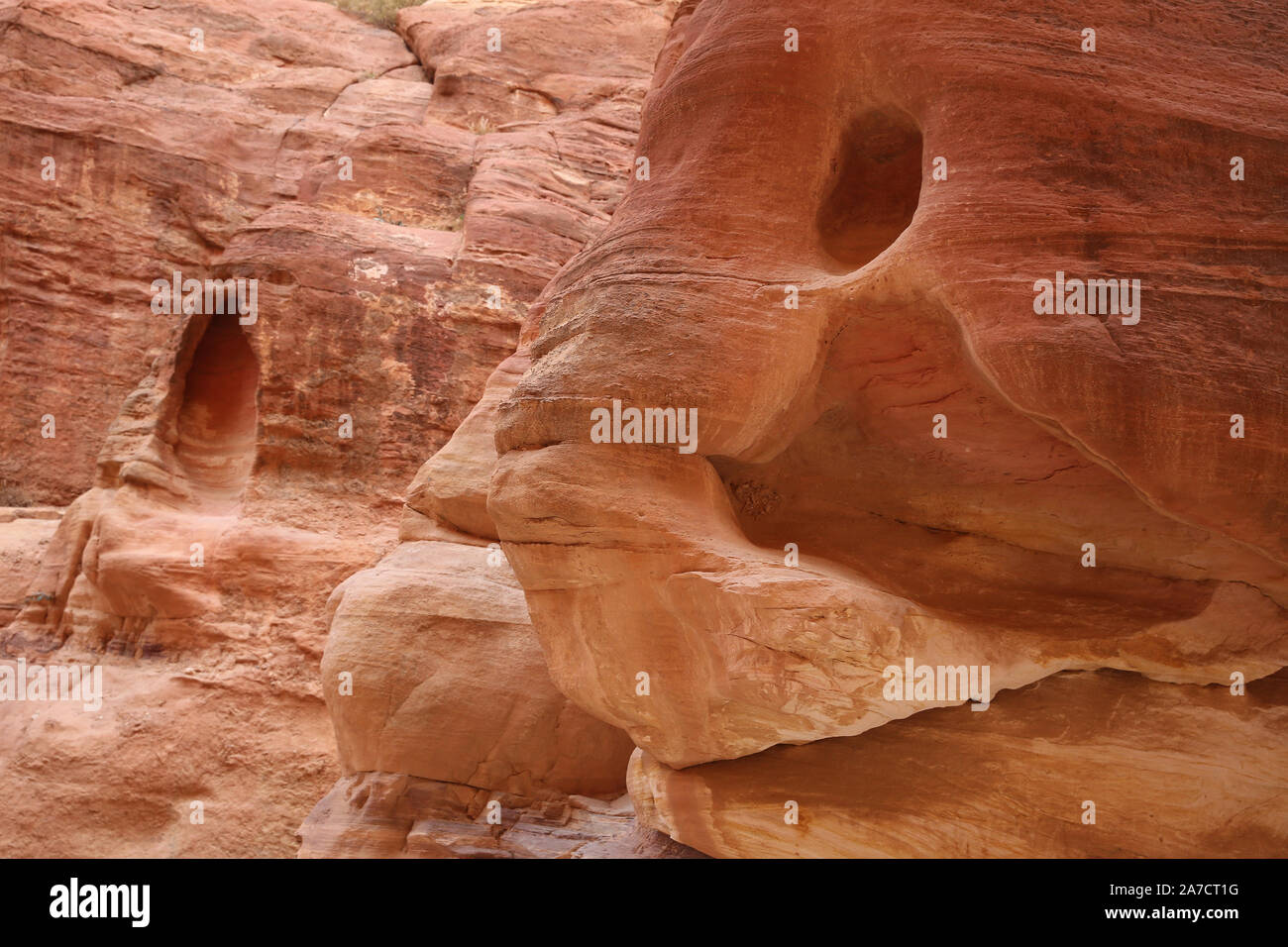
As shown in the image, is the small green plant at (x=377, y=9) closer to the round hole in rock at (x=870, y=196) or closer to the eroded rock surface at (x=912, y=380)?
the eroded rock surface at (x=912, y=380)

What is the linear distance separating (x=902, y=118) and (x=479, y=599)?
12.3ft

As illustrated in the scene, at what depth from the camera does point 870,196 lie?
18.5 ft

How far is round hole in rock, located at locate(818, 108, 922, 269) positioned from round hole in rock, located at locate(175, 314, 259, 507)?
7555 millimetres

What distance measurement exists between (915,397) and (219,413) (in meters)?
8.62

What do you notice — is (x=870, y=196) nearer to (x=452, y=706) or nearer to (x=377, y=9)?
(x=452, y=706)

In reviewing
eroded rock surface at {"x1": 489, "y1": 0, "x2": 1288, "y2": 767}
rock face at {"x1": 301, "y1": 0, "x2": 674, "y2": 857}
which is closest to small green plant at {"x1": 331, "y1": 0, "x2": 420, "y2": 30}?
rock face at {"x1": 301, "y1": 0, "x2": 674, "y2": 857}

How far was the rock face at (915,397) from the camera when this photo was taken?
14.4 feet

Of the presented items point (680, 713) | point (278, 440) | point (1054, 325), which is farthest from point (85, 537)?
point (1054, 325)

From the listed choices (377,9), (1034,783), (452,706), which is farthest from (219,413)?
(377,9)

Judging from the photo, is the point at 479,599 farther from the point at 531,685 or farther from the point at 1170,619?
the point at 1170,619

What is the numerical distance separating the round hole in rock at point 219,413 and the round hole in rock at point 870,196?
7.55 meters

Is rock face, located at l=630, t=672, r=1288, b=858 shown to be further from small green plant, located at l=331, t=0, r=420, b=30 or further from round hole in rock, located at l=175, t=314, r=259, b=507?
small green plant, located at l=331, t=0, r=420, b=30

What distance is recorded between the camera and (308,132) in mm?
14672

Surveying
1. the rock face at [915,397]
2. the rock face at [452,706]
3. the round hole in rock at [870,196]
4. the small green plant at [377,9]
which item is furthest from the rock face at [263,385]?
the round hole in rock at [870,196]
